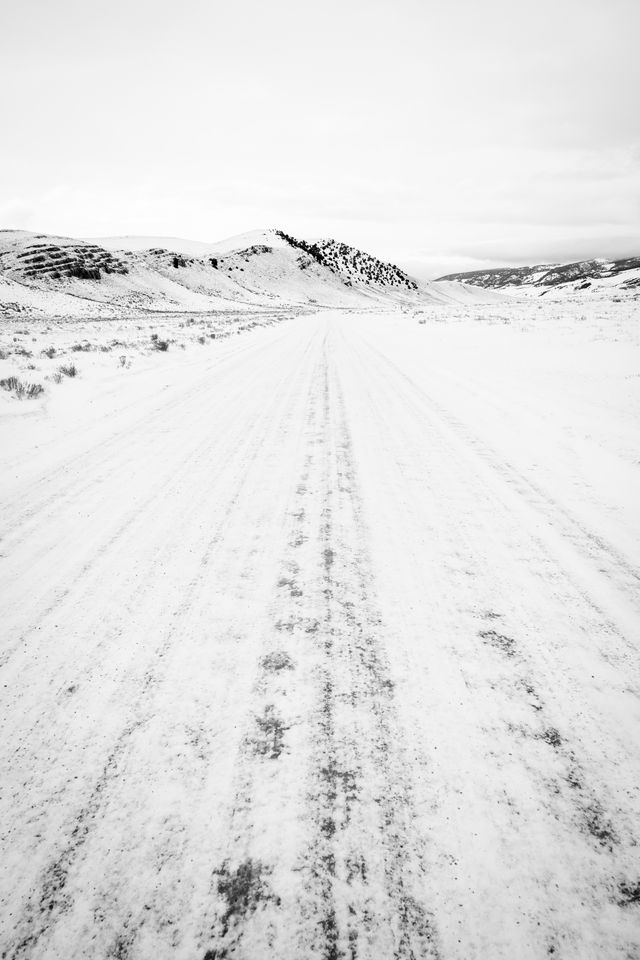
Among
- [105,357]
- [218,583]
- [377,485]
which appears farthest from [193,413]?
[105,357]

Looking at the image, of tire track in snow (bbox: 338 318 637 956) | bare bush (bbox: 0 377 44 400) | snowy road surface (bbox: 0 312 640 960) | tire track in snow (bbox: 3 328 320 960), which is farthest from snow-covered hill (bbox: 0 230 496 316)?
tire track in snow (bbox: 338 318 637 956)

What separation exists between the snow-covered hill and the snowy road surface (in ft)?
181

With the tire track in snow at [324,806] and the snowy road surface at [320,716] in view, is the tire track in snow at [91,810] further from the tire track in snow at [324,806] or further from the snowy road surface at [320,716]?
the tire track in snow at [324,806]

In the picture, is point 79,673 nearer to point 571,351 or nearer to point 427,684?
point 427,684

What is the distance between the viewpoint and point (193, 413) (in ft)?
23.4

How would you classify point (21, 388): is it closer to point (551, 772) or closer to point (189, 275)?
point (551, 772)

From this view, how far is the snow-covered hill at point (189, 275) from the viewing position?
2721 inches

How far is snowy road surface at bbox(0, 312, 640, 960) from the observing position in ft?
4.54

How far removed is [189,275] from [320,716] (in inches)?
4712

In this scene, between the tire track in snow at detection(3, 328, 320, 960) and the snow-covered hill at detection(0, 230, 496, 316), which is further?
the snow-covered hill at detection(0, 230, 496, 316)

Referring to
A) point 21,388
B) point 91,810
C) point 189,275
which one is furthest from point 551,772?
point 189,275

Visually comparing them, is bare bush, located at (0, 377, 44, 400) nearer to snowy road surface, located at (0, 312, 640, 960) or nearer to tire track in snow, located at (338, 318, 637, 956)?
snowy road surface, located at (0, 312, 640, 960)

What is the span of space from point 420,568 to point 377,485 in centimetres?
144

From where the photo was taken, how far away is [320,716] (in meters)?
2.01
